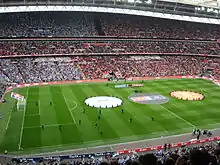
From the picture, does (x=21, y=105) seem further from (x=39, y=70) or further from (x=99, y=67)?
(x=99, y=67)

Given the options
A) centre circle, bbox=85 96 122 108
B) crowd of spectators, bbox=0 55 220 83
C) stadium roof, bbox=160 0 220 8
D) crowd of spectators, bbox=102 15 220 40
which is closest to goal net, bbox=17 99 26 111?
centre circle, bbox=85 96 122 108

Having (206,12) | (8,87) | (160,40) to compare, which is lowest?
(8,87)

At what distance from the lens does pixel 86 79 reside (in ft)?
223

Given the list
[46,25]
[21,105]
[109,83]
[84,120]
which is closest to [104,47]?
[46,25]

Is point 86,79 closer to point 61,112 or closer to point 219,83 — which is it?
point 61,112

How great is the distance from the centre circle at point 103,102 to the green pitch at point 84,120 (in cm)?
124

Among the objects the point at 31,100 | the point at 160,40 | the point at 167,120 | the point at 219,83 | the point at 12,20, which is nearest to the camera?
the point at 167,120

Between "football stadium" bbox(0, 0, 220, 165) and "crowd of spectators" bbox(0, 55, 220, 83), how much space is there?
0.85 ft

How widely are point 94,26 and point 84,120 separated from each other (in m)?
53.2

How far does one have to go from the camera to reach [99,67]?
243 ft

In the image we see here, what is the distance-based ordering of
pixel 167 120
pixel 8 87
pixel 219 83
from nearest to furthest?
pixel 167 120
pixel 8 87
pixel 219 83

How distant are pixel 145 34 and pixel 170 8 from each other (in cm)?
1158

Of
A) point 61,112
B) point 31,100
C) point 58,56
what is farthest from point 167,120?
point 58,56

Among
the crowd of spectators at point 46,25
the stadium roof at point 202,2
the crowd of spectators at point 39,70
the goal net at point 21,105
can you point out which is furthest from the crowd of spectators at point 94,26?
the goal net at point 21,105
